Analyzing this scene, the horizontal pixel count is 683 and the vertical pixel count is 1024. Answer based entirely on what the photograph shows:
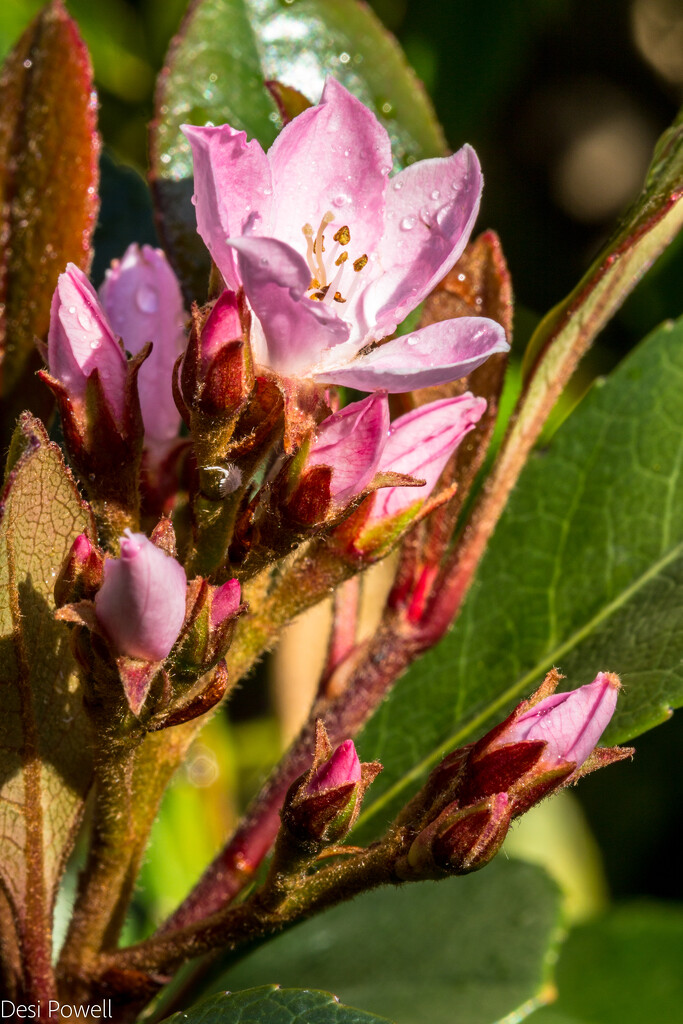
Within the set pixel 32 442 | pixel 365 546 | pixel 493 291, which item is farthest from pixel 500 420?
pixel 32 442

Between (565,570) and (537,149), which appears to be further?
(537,149)

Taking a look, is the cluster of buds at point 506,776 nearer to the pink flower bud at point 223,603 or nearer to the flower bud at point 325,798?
the flower bud at point 325,798

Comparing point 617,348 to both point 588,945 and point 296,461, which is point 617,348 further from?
point 296,461

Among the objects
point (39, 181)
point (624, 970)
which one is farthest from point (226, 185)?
point (624, 970)

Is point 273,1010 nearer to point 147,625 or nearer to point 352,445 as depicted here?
Answer: point 147,625

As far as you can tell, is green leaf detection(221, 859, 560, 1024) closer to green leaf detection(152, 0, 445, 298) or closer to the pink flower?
the pink flower

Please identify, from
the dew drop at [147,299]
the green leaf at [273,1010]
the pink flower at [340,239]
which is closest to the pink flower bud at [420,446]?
the pink flower at [340,239]
